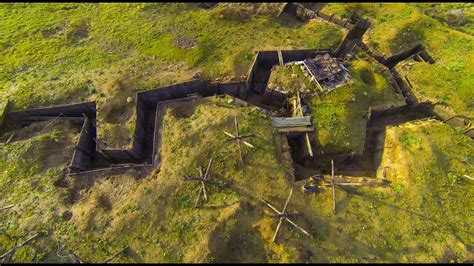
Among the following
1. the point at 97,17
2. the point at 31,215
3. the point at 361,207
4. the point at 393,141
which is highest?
the point at 97,17

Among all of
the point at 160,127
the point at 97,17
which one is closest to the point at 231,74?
the point at 160,127

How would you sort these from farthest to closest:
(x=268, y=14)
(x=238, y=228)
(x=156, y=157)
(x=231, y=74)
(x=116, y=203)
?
(x=268, y=14), (x=231, y=74), (x=156, y=157), (x=116, y=203), (x=238, y=228)

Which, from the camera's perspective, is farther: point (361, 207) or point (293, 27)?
point (293, 27)

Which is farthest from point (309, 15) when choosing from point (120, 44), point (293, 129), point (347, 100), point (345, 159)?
point (120, 44)

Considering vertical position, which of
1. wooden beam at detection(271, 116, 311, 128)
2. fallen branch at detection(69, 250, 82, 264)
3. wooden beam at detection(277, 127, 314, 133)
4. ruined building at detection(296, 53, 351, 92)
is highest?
ruined building at detection(296, 53, 351, 92)

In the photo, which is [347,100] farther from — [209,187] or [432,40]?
[209,187]

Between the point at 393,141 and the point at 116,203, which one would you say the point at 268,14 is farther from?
the point at 116,203

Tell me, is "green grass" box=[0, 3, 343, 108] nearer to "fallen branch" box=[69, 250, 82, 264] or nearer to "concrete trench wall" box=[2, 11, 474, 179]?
"concrete trench wall" box=[2, 11, 474, 179]

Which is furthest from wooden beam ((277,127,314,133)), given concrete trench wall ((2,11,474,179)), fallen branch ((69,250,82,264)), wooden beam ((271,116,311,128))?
fallen branch ((69,250,82,264))
